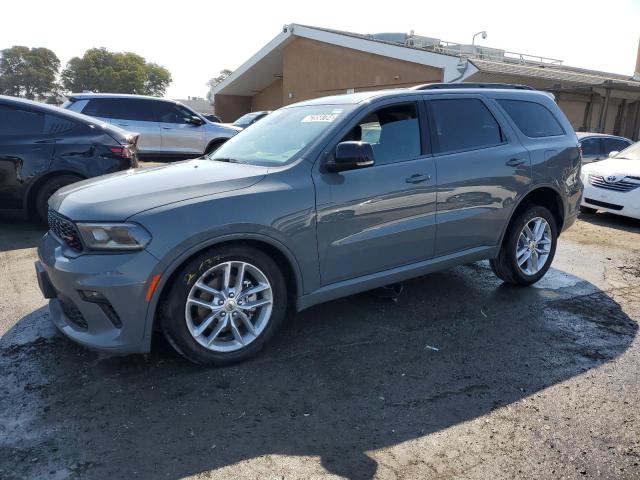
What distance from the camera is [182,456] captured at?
254 centimetres

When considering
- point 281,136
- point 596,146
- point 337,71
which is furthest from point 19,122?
point 337,71

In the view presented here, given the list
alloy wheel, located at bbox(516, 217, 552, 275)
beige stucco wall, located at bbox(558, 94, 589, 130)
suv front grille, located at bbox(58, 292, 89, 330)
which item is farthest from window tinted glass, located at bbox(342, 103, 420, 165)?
beige stucco wall, located at bbox(558, 94, 589, 130)

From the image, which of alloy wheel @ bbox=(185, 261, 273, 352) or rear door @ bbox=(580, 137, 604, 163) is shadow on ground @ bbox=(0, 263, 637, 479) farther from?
rear door @ bbox=(580, 137, 604, 163)

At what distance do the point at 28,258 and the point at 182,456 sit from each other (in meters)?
4.04

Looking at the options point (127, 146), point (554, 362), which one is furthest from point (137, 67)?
point (554, 362)

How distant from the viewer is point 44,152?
20.8 ft

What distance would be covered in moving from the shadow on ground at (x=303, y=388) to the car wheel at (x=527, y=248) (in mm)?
526

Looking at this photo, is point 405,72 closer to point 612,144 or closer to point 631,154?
point 612,144

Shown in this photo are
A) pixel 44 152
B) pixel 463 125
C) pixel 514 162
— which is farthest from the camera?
pixel 44 152

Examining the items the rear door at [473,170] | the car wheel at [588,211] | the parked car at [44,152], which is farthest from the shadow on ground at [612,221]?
the parked car at [44,152]

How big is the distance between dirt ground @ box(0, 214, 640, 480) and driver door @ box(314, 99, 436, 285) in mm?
610

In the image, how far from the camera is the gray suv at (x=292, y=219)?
3.04 m

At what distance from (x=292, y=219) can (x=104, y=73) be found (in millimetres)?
77339

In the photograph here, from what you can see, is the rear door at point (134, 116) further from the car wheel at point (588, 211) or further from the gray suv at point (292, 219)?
the car wheel at point (588, 211)
